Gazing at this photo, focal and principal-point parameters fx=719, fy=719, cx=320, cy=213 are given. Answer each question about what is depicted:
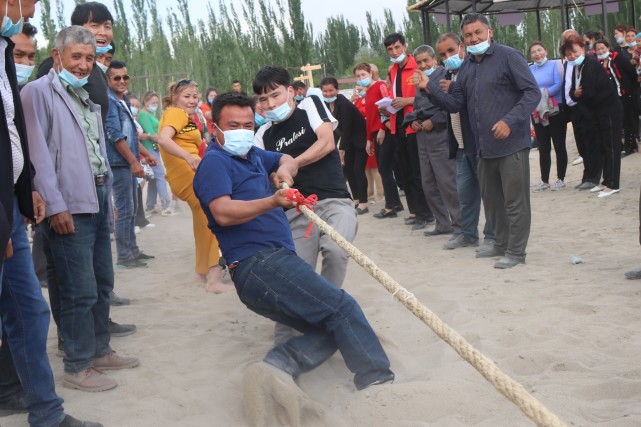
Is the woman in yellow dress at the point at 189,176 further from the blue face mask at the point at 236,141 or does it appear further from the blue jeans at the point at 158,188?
the blue jeans at the point at 158,188

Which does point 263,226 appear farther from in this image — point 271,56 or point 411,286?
point 271,56

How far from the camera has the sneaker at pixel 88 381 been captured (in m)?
3.63

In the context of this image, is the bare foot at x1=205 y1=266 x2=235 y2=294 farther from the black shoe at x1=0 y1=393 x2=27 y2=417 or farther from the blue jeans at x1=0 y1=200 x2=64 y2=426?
the blue jeans at x1=0 y1=200 x2=64 y2=426

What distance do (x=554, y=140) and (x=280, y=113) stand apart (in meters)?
5.66

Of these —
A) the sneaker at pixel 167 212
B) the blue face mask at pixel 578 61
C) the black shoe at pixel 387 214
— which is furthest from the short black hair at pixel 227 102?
the sneaker at pixel 167 212

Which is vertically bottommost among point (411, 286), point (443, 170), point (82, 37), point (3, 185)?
point (411, 286)

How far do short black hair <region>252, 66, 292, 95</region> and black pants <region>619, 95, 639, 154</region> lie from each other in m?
7.48

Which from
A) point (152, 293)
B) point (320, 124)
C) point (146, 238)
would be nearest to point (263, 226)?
point (320, 124)

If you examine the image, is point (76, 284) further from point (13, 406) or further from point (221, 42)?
point (221, 42)

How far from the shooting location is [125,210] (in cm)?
662

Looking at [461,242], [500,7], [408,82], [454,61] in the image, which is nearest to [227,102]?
[454,61]

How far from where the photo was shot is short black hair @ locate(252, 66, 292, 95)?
4531 millimetres

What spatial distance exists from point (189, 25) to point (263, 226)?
84.5ft

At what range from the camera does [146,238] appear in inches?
349
